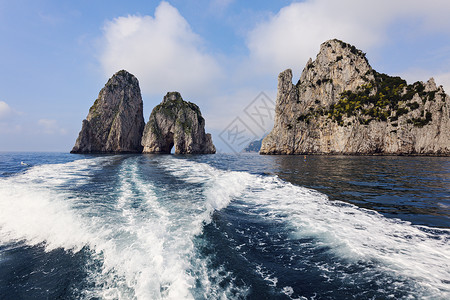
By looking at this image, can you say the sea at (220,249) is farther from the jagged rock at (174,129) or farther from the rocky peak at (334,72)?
the rocky peak at (334,72)

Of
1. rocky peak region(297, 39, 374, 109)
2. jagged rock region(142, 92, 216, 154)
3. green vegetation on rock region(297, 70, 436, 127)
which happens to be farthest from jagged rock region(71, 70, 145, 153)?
rocky peak region(297, 39, 374, 109)

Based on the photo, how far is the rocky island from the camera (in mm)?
101062

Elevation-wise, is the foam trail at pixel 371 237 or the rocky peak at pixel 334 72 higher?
the rocky peak at pixel 334 72

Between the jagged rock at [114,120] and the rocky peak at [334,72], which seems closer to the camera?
the rocky peak at [334,72]

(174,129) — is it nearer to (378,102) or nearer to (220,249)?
(378,102)

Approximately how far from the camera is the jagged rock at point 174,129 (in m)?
100

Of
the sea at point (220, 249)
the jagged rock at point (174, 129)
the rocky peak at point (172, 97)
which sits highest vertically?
the rocky peak at point (172, 97)

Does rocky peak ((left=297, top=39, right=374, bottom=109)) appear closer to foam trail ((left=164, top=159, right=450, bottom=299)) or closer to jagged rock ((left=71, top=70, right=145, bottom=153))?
foam trail ((left=164, top=159, right=450, bottom=299))

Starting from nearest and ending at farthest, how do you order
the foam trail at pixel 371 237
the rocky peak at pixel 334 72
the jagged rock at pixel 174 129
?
the foam trail at pixel 371 237, the rocky peak at pixel 334 72, the jagged rock at pixel 174 129

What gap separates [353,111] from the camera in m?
80.6

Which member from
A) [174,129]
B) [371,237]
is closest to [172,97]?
[174,129]

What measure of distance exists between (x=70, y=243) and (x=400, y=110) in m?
100

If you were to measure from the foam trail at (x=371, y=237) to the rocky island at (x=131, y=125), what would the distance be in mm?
93127

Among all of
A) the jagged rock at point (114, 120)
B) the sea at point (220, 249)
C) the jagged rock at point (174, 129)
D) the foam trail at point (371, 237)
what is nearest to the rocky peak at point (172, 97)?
the jagged rock at point (174, 129)
